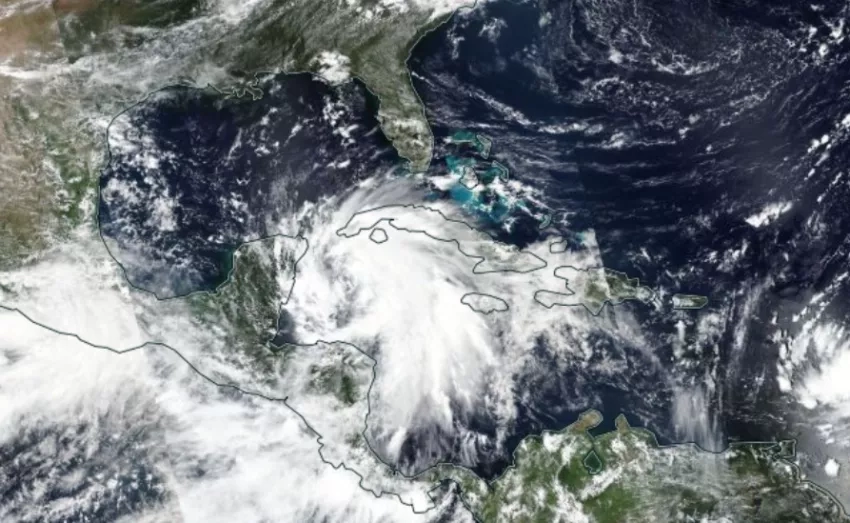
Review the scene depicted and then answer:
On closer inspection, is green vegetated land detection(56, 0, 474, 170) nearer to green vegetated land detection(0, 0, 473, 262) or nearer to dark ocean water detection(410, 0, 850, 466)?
green vegetated land detection(0, 0, 473, 262)

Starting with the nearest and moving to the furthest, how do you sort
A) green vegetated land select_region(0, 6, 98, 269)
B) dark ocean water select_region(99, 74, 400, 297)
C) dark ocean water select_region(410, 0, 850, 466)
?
dark ocean water select_region(410, 0, 850, 466), dark ocean water select_region(99, 74, 400, 297), green vegetated land select_region(0, 6, 98, 269)

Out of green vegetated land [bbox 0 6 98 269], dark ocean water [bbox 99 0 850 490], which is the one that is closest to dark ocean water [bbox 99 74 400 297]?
dark ocean water [bbox 99 0 850 490]

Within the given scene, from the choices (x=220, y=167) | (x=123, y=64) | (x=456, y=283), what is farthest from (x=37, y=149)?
(x=456, y=283)

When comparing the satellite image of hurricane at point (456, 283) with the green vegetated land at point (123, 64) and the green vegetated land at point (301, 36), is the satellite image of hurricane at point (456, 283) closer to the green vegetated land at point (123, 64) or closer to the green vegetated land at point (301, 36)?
the green vegetated land at point (123, 64)

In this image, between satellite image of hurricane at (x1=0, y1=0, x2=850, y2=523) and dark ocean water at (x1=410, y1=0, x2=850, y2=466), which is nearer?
dark ocean water at (x1=410, y1=0, x2=850, y2=466)

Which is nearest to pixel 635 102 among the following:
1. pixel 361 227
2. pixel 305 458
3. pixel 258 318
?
pixel 361 227

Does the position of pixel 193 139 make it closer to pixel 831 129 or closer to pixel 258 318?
pixel 258 318

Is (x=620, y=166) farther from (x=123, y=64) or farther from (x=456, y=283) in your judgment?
(x=123, y=64)
